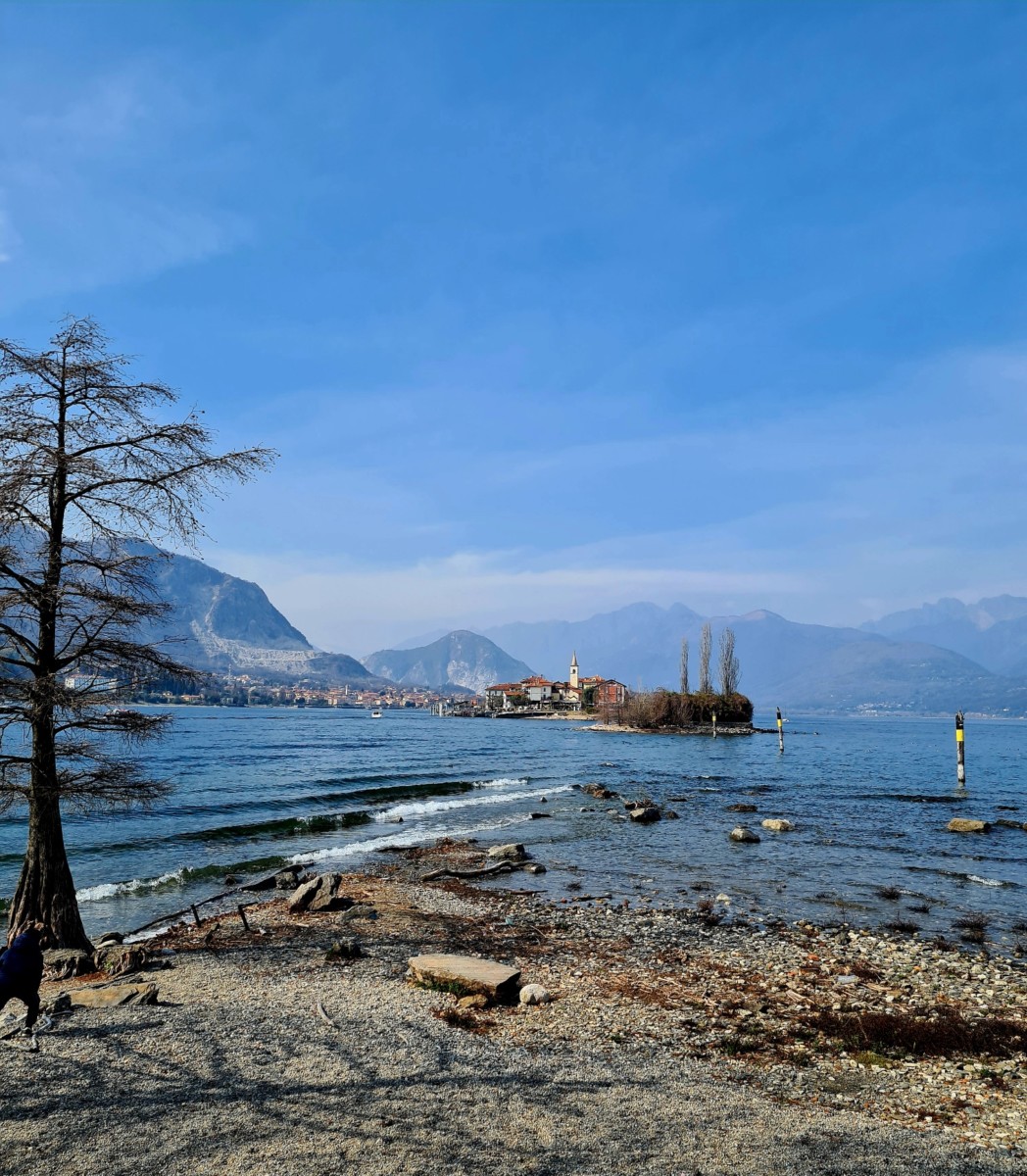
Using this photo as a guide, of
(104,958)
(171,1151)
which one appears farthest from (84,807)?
(171,1151)

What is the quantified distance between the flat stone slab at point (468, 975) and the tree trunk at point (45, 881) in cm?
694

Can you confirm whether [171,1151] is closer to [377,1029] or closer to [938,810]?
[377,1029]

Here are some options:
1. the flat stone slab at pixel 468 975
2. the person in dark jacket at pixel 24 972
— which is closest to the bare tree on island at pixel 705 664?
the flat stone slab at pixel 468 975

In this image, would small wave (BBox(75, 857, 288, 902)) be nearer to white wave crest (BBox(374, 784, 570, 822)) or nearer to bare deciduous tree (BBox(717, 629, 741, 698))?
white wave crest (BBox(374, 784, 570, 822))

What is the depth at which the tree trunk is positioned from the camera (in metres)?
14.3

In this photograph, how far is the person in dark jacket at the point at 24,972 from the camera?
9.99 m

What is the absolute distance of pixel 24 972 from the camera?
33.2 ft

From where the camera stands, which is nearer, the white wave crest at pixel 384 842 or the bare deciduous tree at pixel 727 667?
the white wave crest at pixel 384 842

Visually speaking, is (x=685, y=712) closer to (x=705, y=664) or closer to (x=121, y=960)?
(x=705, y=664)

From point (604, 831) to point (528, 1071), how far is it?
82.8ft

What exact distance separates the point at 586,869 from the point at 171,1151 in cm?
1957

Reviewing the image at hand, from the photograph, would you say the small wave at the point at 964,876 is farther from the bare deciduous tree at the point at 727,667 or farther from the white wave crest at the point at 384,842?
the bare deciduous tree at the point at 727,667

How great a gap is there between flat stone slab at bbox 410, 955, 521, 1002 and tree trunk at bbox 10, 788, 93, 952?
694 cm

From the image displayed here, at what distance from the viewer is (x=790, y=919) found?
1939 centimetres
